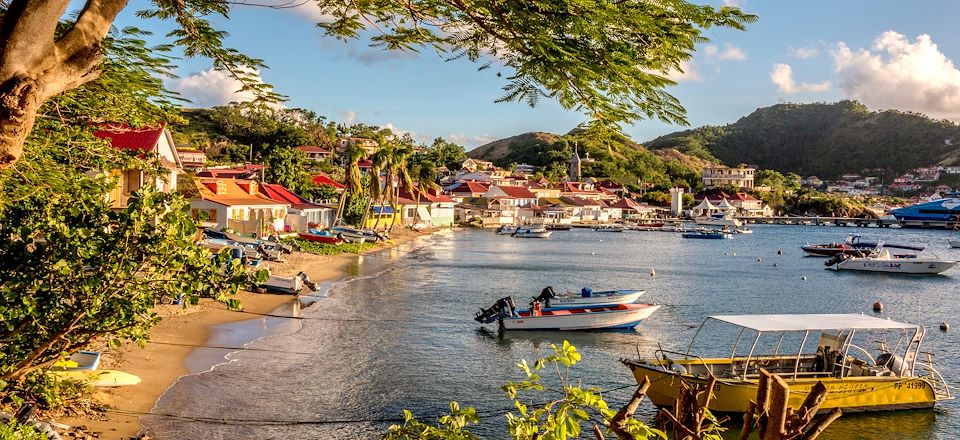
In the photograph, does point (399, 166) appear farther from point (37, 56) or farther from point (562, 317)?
point (37, 56)

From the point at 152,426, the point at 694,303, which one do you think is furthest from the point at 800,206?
the point at 152,426

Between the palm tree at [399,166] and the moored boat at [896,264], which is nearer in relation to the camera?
the moored boat at [896,264]

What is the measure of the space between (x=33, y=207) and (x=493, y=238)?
252 feet

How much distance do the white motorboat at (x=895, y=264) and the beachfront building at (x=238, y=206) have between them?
43.1 meters

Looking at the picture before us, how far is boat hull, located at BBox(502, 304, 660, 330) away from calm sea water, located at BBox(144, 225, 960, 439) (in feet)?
1.18

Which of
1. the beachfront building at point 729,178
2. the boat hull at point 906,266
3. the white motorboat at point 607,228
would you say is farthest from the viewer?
the beachfront building at point 729,178

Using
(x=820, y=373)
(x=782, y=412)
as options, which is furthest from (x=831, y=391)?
(x=782, y=412)

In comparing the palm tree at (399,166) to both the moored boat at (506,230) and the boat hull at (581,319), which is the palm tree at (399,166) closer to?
the moored boat at (506,230)

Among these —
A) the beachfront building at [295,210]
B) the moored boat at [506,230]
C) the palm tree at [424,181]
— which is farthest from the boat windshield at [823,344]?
the moored boat at [506,230]

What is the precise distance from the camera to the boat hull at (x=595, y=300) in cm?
2959

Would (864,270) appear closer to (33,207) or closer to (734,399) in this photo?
(734,399)

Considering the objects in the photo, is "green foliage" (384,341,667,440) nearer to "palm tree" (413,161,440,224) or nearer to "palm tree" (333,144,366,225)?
"palm tree" (333,144,366,225)

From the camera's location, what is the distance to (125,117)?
978cm

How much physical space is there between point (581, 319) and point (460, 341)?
5076 millimetres
